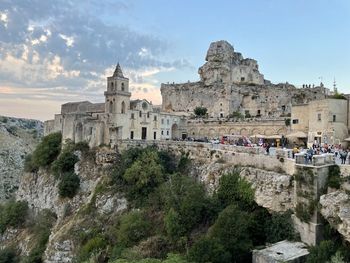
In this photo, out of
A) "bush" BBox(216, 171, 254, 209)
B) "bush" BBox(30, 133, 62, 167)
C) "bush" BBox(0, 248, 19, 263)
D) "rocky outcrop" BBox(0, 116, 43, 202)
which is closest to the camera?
"bush" BBox(216, 171, 254, 209)

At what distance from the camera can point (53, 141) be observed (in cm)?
5016

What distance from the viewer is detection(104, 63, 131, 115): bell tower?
42312 millimetres

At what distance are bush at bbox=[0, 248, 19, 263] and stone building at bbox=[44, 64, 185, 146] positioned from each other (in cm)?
1461

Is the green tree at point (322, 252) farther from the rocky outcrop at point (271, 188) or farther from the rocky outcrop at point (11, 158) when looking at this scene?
the rocky outcrop at point (11, 158)

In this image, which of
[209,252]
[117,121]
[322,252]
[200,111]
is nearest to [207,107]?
[200,111]

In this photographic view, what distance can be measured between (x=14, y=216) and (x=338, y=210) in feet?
133

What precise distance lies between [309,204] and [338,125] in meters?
14.3

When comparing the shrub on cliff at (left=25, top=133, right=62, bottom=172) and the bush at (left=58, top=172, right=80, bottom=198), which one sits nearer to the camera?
the bush at (left=58, top=172, right=80, bottom=198)

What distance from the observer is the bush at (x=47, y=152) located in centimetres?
4856

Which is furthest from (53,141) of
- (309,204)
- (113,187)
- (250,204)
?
(309,204)

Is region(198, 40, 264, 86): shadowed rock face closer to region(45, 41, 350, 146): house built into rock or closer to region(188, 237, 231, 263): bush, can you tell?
region(45, 41, 350, 146): house built into rock

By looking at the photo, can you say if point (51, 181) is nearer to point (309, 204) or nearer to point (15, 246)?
point (15, 246)

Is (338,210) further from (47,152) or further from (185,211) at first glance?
(47,152)

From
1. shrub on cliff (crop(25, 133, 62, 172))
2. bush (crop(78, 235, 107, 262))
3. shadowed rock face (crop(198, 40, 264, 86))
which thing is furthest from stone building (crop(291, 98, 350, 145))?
shrub on cliff (crop(25, 133, 62, 172))
